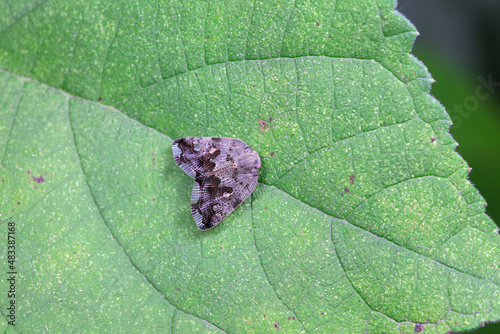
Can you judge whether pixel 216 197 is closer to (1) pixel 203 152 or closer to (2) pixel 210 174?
(2) pixel 210 174

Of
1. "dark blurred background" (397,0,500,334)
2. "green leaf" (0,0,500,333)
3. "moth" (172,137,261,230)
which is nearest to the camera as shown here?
"green leaf" (0,0,500,333)

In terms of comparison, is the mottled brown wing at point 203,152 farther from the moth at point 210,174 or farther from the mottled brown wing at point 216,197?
the mottled brown wing at point 216,197

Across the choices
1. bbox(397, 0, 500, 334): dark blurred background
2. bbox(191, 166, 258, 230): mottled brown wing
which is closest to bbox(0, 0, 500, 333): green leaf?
bbox(191, 166, 258, 230): mottled brown wing

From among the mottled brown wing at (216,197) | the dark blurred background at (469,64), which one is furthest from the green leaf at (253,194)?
the dark blurred background at (469,64)

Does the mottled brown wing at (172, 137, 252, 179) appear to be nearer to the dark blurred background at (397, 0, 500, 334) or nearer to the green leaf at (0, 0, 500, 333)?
the green leaf at (0, 0, 500, 333)

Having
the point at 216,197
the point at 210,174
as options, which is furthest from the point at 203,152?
the point at 216,197

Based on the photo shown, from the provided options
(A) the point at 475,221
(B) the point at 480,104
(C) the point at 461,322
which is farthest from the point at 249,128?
(B) the point at 480,104
